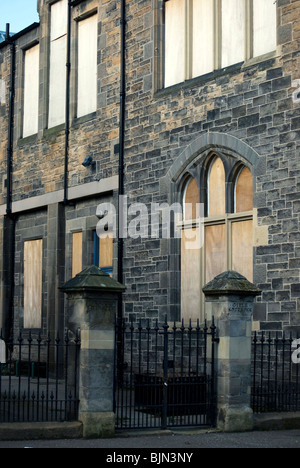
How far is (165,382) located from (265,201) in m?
4.14

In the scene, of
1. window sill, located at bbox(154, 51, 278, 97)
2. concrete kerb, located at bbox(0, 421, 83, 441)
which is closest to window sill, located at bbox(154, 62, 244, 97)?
window sill, located at bbox(154, 51, 278, 97)

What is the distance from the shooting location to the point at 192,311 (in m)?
15.5

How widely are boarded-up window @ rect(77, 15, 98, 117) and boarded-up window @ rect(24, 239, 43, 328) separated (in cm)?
386

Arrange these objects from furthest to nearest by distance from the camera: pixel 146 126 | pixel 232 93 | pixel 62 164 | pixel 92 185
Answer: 1. pixel 62 164
2. pixel 92 185
3. pixel 146 126
4. pixel 232 93

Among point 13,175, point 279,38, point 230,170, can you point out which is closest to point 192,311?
point 230,170

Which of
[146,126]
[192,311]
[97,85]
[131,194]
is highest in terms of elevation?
[97,85]

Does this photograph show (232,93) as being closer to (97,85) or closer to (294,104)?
(294,104)

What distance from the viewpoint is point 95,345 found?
10398mm

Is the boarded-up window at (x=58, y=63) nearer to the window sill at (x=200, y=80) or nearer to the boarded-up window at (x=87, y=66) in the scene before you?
the boarded-up window at (x=87, y=66)

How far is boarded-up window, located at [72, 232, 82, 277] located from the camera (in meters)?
19.2

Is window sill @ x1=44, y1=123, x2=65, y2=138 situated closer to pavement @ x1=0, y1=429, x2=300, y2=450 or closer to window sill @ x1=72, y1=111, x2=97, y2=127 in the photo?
window sill @ x1=72, y1=111, x2=97, y2=127

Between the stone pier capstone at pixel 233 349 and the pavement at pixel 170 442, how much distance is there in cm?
28

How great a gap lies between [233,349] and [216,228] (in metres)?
4.27

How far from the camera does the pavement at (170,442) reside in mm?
9281
